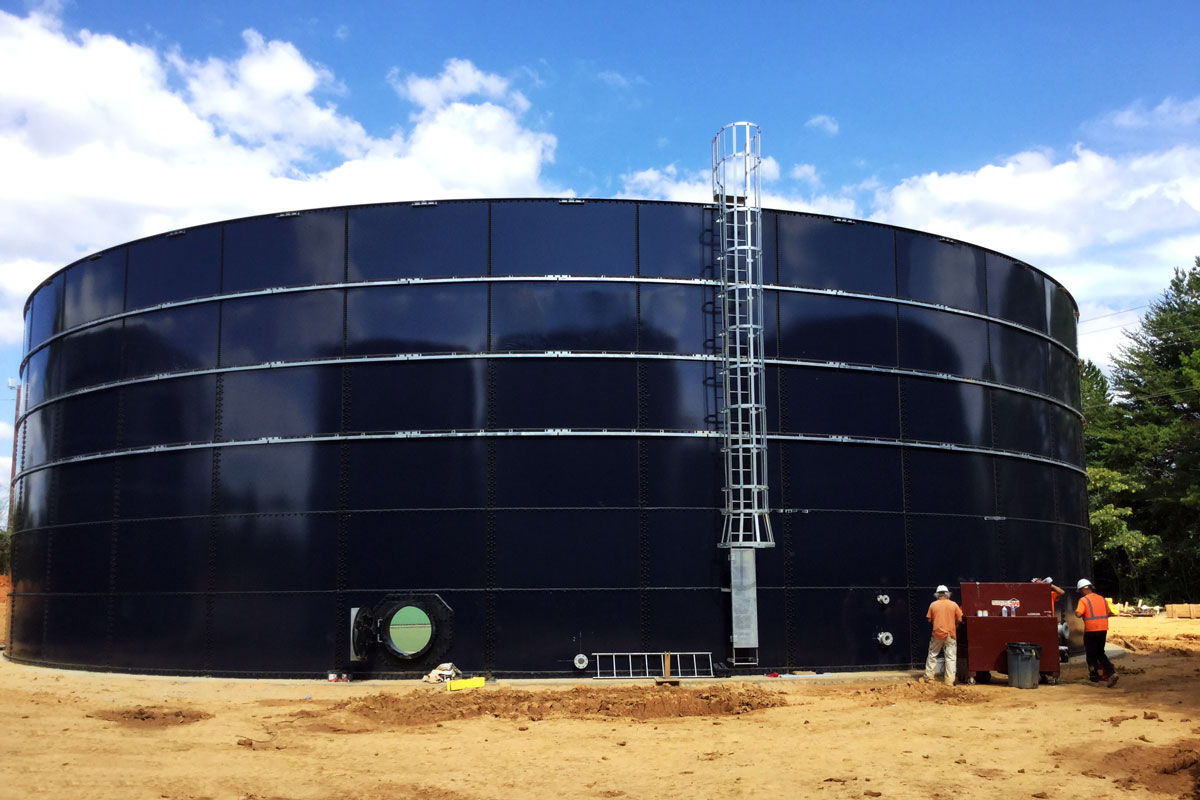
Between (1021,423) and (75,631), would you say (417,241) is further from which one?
(1021,423)

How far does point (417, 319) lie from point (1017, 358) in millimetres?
12854

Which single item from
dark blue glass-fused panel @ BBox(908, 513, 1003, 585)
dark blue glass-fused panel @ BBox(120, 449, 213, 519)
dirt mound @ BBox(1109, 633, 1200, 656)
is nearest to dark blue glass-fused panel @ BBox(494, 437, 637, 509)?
dark blue glass-fused panel @ BBox(120, 449, 213, 519)

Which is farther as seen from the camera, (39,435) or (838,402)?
(39,435)

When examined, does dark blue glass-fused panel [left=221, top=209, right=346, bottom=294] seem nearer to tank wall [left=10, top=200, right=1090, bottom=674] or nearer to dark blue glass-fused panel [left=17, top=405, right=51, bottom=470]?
tank wall [left=10, top=200, right=1090, bottom=674]

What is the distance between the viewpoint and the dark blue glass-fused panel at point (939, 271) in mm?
20969

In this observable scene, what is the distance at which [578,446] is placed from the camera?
61.8 feet

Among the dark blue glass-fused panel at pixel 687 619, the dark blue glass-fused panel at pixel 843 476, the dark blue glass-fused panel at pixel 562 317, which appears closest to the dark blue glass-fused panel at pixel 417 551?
the dark blue glass-fused panel at pixel 687 619

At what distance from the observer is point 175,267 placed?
21.1 meters

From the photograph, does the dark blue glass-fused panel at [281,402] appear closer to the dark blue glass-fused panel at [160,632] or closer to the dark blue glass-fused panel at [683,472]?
the dark blue glass-fused panel at [160,632]

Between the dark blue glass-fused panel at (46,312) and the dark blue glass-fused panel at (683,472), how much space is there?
14130 mm

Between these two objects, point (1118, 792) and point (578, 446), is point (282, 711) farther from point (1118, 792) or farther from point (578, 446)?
point (1118, 792)

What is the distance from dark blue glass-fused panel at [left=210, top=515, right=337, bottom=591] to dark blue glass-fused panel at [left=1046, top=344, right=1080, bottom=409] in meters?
16.0

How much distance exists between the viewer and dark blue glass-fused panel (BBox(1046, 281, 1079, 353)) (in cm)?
2422

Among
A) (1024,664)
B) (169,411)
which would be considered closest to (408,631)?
(169,411)
